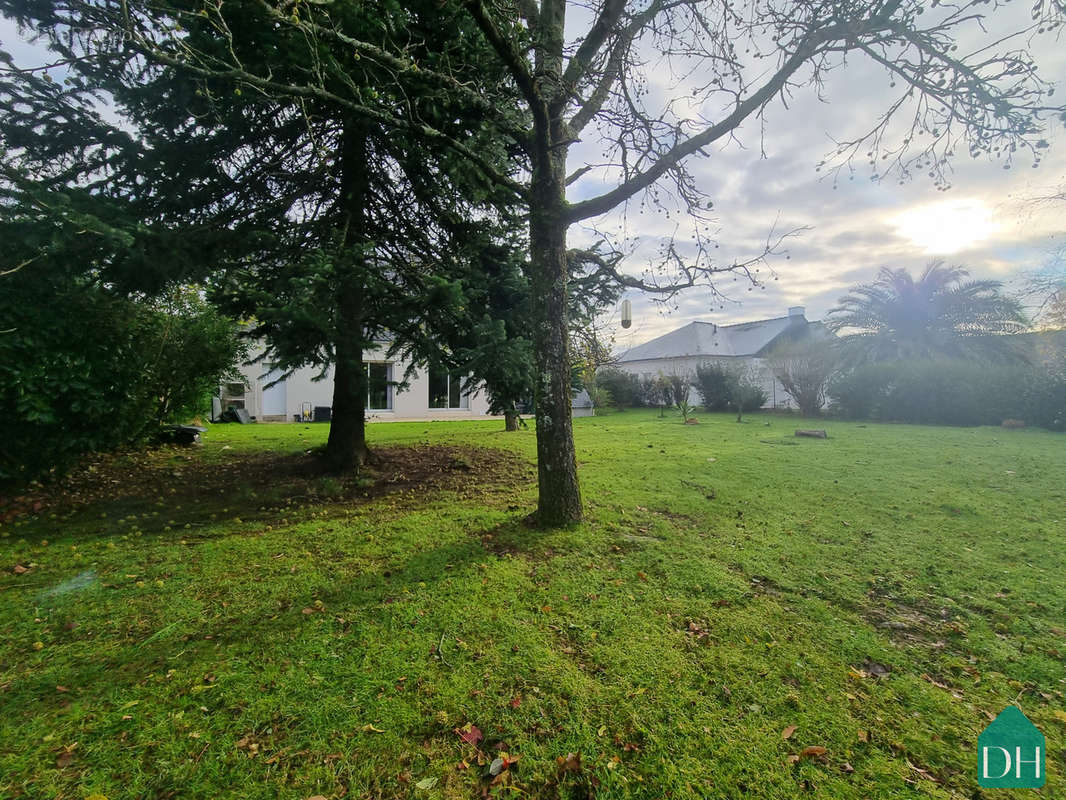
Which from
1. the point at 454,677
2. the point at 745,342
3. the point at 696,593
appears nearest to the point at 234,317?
the point at 454,677

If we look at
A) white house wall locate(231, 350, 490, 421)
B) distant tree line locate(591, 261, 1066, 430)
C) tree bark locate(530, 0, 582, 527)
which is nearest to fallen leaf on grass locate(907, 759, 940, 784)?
tree bark locate(530, 0, 582, 527)

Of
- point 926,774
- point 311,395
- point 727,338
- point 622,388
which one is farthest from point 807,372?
point 311,395

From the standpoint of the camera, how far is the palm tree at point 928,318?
16.8m

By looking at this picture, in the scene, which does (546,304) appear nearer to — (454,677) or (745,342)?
(454,677)

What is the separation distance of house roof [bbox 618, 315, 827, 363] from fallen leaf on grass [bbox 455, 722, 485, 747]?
89.5 ft

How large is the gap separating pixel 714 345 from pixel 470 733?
27.5m

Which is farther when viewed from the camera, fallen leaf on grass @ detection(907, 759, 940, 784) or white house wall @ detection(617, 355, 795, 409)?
white house wall @ detection(617, 355, 795, 409)

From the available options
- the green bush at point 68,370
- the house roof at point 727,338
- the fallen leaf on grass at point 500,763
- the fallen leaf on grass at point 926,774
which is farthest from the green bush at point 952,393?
the green bush at point 68,370

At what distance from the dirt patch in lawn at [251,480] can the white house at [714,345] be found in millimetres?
21954

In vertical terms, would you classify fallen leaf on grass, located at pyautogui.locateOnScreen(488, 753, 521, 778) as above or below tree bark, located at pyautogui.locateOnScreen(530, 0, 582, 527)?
below

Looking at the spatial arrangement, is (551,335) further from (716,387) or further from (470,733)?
(716,387)

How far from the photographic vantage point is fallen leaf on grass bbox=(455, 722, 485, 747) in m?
2.15

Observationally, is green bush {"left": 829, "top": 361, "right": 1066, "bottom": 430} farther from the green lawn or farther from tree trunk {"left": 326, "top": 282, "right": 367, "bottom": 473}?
tree trunk {"left": 326, "top": 282, "right": 367, "bottom": 473}

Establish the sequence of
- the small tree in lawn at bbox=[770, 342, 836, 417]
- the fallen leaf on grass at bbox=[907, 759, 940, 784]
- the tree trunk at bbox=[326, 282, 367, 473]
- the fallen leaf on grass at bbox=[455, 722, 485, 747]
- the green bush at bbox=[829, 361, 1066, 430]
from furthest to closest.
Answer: the small tree in lawn at bbox=[770, 342, 836, 417] < the green bush at bbox=[829, 361, 1066, 430] < the tree trunk at bbox=[326, 282, 367, 473] < the fallen leaf on grass at bbox=[455, 722, 485, 747] < the fallen leaf on grass at bbox=[907, 759, 940, 784]
